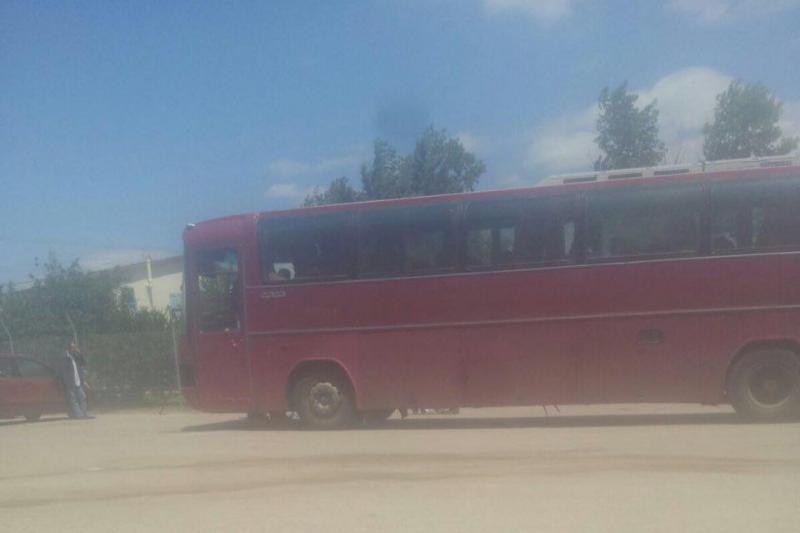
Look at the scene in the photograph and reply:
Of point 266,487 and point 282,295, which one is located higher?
point 282,295

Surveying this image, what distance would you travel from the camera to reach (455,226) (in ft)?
42.3

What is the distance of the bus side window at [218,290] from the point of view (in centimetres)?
1398

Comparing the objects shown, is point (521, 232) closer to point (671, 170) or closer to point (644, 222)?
point (644, 222)

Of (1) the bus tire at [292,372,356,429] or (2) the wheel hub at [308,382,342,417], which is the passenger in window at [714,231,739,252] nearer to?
(1) the bus tire at [292,372,356,429]

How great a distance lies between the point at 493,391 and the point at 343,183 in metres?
25.4

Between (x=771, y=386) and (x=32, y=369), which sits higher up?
(x=32, y=369)

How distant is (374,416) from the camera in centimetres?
1461

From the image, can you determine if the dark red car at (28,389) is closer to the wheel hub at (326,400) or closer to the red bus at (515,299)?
the red bus at (515,299)

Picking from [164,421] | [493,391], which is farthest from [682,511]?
[164,421]

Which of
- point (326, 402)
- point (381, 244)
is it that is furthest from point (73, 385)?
point (381, 244)

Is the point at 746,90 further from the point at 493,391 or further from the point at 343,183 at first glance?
the point at 493,391

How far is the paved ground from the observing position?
6.92m

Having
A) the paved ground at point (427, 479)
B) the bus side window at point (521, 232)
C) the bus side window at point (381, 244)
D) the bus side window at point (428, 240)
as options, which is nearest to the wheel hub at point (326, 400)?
the paved ground at point (427, 479)

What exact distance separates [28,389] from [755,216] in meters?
16.6
